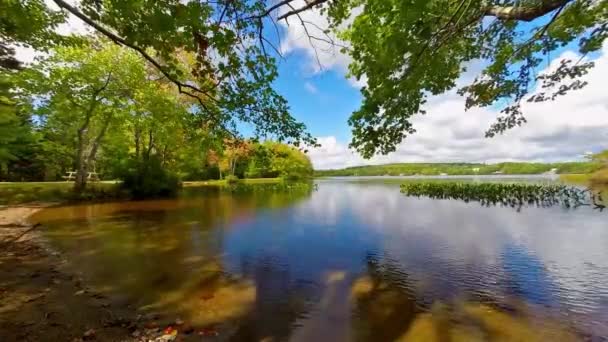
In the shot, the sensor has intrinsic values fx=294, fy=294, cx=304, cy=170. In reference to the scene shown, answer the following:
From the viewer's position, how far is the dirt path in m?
3.77

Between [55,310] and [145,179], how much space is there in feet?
68.7

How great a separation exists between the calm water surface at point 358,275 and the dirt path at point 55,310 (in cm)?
45

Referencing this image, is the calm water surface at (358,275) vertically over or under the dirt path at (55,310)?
under

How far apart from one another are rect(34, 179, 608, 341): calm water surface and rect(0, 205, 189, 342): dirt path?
451 millimetres

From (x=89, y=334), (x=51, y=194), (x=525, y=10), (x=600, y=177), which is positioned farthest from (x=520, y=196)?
(x=51, y=194)

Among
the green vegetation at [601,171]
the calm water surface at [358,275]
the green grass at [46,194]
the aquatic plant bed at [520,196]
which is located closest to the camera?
the calm water surface at [358,275]

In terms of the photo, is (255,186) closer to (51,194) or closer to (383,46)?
(51,194)

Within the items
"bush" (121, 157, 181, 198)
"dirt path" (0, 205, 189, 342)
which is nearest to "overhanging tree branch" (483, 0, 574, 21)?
"dirt path" (0, 205, 189, 342)

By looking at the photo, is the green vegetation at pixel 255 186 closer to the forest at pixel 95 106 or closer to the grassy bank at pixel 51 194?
the forest at pixel 95 106

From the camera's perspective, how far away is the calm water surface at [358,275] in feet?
14.6

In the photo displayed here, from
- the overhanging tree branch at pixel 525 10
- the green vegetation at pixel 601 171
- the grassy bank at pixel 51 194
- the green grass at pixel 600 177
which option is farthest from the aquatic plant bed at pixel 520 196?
the grassy bank at pixel 51 194

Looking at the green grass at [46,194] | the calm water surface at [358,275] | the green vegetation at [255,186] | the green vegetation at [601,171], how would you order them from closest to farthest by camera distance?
the calm water surface at [358,275]
the green grass at [46,194]
the green vegetation at [601,171]
the green vegetation at [255,186]

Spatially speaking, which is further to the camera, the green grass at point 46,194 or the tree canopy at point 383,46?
the green grass at point 46,194

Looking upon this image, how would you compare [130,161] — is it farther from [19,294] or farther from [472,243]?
[472,243]
